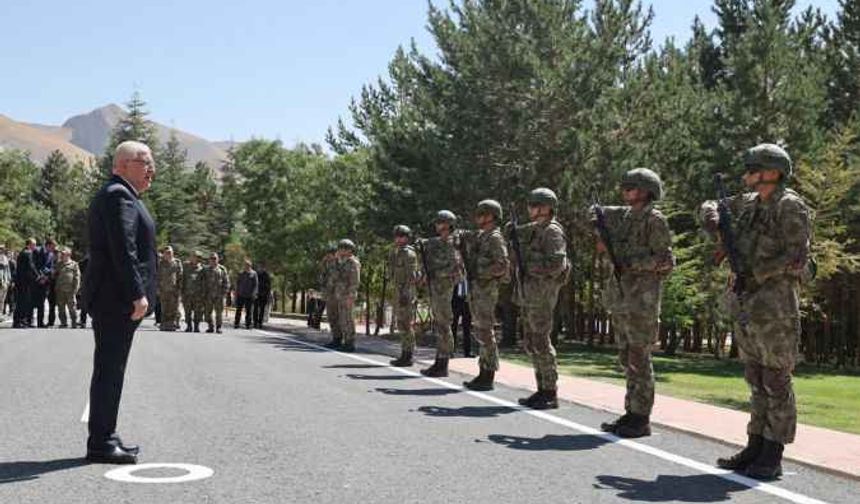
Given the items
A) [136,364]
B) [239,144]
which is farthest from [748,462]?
[239,144]

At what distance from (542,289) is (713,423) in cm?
219

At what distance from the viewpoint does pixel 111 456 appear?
6137 millimetres

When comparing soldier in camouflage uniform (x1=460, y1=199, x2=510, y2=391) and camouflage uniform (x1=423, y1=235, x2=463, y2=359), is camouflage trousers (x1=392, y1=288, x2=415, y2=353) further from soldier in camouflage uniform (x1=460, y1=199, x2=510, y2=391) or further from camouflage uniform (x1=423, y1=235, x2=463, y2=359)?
soldier in camouflage uniform (x1=460, y1=199, x2=510, y2=391)

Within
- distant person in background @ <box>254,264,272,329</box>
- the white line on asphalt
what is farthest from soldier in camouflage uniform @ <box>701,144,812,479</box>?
distant person in background @ <box>254,264,272,329</box>

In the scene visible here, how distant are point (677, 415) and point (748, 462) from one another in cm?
273

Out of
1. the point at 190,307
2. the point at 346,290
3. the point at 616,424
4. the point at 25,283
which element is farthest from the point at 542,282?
the point at 25,283

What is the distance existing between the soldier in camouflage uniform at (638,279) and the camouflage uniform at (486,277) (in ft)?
9.81

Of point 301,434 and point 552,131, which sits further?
point 552,131

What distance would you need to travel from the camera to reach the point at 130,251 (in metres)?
5.98

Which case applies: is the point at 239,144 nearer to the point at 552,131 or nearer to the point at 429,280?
the point at 552,131

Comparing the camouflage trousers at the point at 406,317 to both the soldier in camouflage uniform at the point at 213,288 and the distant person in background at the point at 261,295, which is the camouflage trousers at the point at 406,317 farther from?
the distant person in background at the point at 261,295

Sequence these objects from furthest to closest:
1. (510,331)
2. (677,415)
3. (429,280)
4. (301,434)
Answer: (510,331)
(429,280)
(677,415)
(301,434)

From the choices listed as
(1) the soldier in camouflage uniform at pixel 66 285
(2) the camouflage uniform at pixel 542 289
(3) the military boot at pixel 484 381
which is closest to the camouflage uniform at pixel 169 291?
(1) the soldier in camouflage uniform at pixel 66 285

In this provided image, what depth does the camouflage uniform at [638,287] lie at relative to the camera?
7785mm
